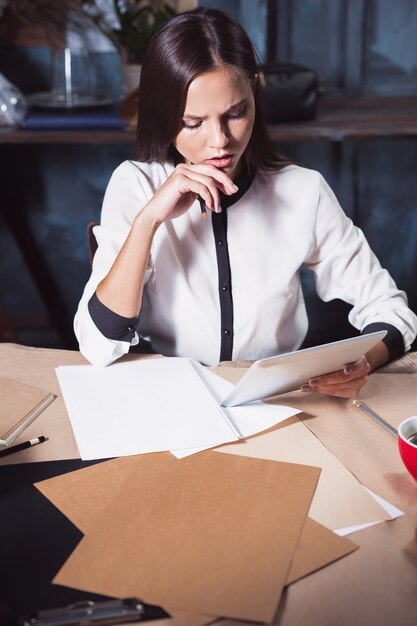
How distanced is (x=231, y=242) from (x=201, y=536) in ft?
2.89

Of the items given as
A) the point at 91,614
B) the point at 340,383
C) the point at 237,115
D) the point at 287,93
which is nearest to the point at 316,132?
the point at 287,93

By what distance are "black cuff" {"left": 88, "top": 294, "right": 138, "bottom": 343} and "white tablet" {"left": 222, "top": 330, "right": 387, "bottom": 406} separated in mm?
296

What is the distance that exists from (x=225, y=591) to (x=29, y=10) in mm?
2306

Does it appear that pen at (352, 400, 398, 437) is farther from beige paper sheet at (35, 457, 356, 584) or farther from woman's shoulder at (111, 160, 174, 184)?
woman's shoulder at (111, 160, 174, 184)

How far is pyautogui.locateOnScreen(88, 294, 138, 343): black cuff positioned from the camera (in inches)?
56.8

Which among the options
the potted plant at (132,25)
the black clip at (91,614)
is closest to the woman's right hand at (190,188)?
the black clip at (91,614)

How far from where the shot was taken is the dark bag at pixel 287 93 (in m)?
2.55

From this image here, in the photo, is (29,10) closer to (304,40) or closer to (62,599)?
(304,40)

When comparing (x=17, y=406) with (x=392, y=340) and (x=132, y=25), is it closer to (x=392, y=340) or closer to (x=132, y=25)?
(x=392, y=340)

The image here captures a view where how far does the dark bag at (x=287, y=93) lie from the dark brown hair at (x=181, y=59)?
0.99 m

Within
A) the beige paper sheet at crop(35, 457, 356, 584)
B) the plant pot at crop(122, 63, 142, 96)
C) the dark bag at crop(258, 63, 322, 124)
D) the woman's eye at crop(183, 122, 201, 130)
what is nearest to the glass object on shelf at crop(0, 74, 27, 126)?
the plant pot at crop(122, 63, 142, 96)

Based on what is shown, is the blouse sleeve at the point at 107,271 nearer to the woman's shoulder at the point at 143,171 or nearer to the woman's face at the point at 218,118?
the woman's shoulder at the point at 143,171

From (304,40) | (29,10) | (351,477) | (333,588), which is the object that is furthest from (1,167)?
(333,588)

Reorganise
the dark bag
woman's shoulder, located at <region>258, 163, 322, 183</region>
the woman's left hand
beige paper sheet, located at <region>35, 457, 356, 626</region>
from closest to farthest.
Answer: beige paper sheet, located at <region>35, 457, 356, 626</region>, the woman's left hand, woman's shoulder, located at <region>258, 163, 322, 183</region>, the dark bag
